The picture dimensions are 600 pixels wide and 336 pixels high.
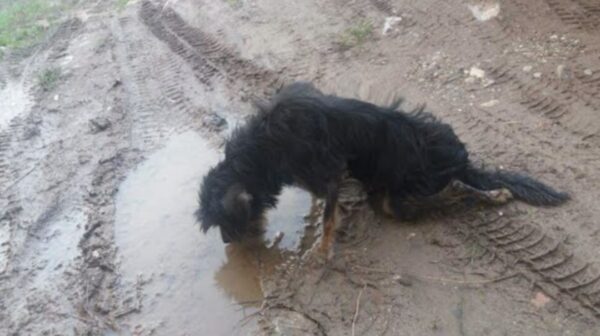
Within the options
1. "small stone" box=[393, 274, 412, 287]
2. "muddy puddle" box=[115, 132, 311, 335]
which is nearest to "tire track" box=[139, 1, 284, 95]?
"muddy puddle" box=[115, 132, 311, 335]

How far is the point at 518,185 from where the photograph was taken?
15.0 feet

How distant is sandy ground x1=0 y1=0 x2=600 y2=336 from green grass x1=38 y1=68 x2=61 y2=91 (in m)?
0.11

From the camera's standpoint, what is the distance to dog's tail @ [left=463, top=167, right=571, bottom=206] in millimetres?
4477

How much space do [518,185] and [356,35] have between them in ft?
11.4

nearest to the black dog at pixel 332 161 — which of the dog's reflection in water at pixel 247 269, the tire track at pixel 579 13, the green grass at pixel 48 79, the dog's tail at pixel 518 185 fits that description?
the dog's tail at pixel 518 185

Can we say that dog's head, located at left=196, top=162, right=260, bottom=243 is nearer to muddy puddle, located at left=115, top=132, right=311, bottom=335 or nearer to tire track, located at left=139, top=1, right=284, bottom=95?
muddy puddle, located at left=115, top=132, right=311, bottom=335

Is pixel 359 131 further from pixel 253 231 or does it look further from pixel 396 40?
pixel 396 40

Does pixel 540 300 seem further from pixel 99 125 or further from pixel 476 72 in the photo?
pixel 99 125

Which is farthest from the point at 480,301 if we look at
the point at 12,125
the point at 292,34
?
the point at 12,125

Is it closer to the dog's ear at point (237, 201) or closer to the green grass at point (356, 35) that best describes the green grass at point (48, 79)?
the green grass at point (356, 35)

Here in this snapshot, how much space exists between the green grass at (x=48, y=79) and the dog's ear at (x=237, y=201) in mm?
4682

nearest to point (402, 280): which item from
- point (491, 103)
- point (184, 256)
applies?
point (184, 256)

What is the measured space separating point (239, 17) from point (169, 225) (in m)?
4.23

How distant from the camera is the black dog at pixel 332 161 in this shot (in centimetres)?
440
